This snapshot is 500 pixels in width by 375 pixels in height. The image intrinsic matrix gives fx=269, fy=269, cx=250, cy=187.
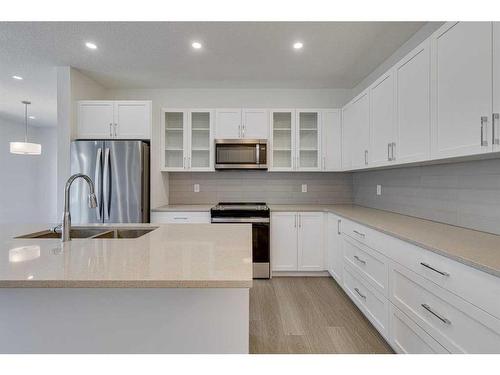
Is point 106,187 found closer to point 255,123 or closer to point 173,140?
point 173,140

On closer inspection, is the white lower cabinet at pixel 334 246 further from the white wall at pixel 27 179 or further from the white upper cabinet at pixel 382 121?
the white wall at pixel 27 179

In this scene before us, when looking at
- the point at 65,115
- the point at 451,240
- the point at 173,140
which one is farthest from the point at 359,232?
the point at 65,115

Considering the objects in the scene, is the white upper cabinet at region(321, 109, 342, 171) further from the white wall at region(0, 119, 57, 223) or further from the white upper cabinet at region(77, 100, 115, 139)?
the white wall at region(0, 119, 57, 223)

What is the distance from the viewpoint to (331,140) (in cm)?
358

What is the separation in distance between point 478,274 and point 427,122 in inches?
42.7

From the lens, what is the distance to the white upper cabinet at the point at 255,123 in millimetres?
3547

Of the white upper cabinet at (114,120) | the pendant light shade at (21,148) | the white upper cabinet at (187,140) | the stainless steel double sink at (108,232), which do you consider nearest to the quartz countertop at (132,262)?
the stainless steel double sink at (108,232)

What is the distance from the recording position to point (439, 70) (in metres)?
1.67

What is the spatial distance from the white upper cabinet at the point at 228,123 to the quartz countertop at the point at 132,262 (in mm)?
2155

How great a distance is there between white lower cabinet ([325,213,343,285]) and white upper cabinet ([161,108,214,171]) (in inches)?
65.3

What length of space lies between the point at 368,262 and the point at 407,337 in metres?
0.63

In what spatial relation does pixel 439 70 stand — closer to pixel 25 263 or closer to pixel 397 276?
pixel 397 276

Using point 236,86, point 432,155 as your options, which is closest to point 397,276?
point 432,155

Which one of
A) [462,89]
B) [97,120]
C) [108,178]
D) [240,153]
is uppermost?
[97,120]
